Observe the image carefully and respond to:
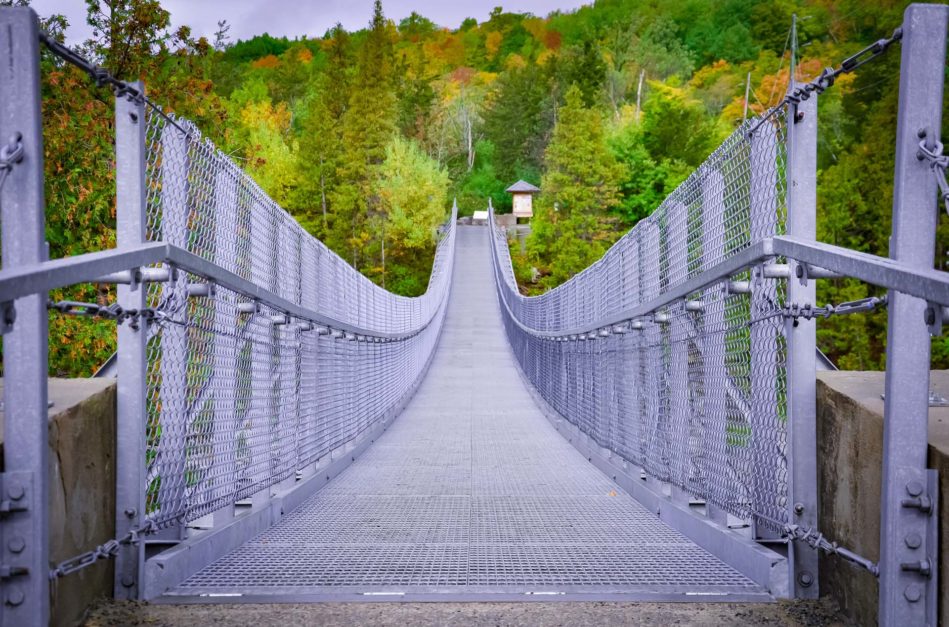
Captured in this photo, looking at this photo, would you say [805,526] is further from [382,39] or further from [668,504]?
[382,39]

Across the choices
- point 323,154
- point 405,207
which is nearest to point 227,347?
point 405,207

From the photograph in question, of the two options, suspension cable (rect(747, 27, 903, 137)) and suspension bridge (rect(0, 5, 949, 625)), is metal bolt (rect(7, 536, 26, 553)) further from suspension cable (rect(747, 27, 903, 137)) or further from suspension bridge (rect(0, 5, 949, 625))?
suspension cable (rect(747, 27, 903, 137))

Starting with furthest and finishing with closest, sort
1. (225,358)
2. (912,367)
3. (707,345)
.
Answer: (707,345)
(225,358)
(912,367)

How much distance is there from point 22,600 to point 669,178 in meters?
41.2

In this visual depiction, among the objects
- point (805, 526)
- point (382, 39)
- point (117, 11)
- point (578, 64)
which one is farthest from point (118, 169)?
point (578, 64)

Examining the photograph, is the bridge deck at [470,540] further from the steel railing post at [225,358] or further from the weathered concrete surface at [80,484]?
the weathered concrete surface at [80,484]

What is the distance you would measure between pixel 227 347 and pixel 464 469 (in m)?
3.41

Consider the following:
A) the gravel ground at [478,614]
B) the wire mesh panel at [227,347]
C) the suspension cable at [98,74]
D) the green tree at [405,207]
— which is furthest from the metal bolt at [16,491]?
the green tree at [405,207]

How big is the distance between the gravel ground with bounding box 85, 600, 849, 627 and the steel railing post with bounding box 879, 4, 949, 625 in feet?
2.03

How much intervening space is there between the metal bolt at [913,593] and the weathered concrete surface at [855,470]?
0.24 ft

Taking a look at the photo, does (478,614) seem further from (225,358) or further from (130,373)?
(225,358)

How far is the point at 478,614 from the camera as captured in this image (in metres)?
3.04

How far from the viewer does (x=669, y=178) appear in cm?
4181

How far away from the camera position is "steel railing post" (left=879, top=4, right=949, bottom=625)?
7.28 feet
